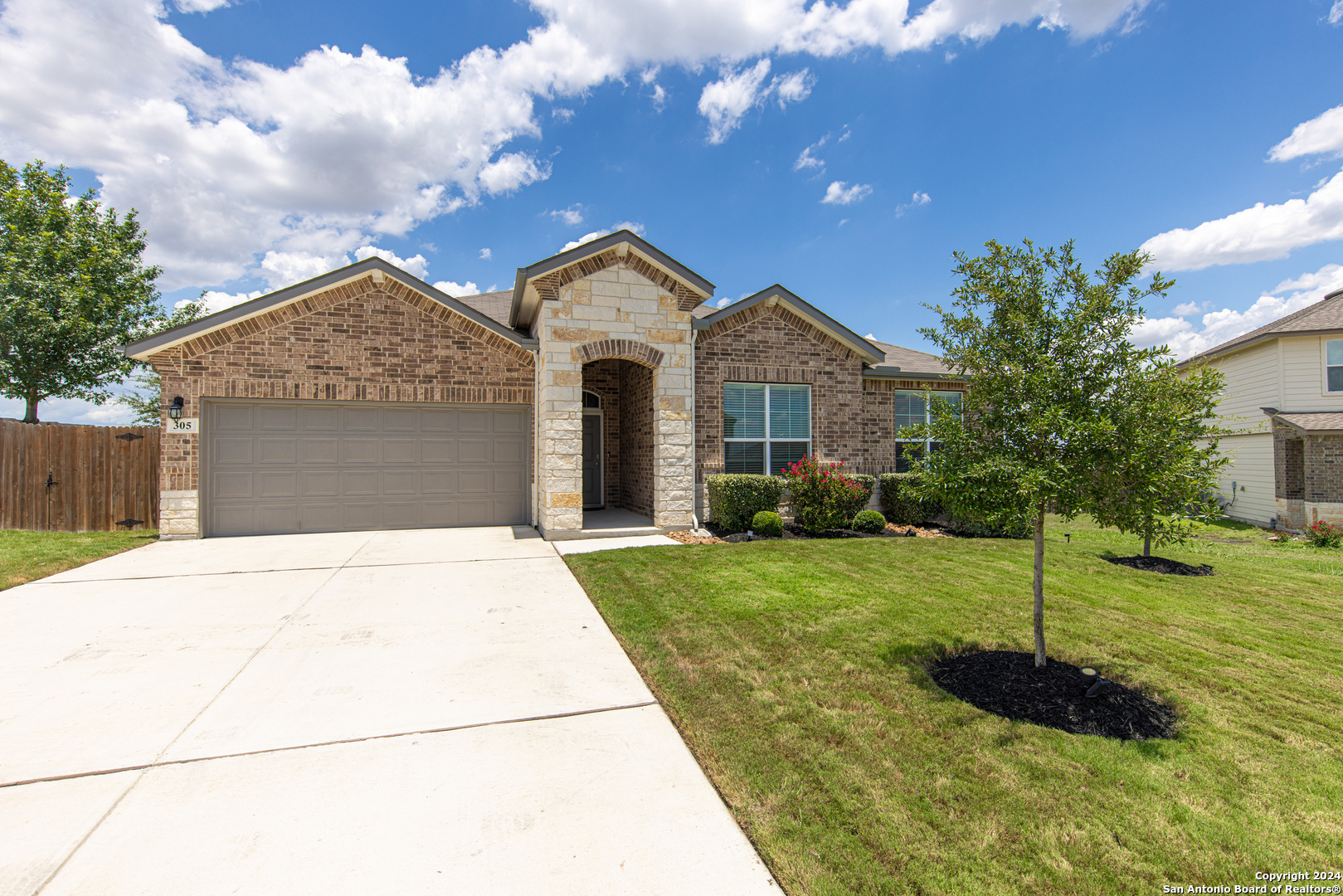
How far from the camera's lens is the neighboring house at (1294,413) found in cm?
1393

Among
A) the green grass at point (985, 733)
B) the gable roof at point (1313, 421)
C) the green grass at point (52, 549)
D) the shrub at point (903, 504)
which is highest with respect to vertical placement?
the gable roof at point (1313, 421)

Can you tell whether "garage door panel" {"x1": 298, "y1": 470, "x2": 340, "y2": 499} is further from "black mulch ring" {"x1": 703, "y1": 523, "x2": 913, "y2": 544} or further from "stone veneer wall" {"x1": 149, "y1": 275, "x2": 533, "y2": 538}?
"black mulch ring" {"x1": 703, "y1": 523, "x2": 913, "y2": 544}

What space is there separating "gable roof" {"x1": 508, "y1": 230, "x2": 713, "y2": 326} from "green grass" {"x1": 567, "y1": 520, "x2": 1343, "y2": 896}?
17.7 ft

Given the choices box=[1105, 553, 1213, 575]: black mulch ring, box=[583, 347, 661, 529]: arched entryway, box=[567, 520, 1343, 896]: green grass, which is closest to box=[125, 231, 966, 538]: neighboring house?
box=[583, 347, 661, 529]: arched entryway

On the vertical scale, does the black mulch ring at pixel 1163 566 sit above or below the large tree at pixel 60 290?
below

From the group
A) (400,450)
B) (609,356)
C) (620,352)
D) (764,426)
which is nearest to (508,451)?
(400,450)

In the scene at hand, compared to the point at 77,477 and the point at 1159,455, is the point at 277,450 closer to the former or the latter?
the point at 77,477

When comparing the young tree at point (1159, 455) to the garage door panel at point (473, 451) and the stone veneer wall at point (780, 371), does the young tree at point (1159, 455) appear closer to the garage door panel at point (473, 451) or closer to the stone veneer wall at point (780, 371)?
the stone veneer wall at point (780, 371)

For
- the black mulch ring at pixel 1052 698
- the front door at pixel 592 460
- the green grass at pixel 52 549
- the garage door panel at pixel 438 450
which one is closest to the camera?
the black mulch ring at pixel 1052 698

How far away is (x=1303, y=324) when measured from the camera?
1483cm

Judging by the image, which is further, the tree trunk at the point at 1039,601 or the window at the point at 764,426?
the window at the point at 764,426

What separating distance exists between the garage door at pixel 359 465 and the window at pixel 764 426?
409cm

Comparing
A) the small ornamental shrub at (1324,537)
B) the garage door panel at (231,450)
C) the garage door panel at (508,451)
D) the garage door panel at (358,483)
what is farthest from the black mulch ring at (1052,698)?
the small ornamental shrub at (1324,537)

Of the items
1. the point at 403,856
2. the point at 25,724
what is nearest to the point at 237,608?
the point at 25,724
